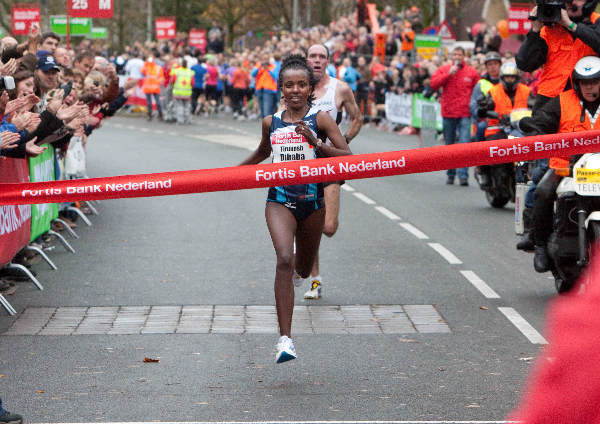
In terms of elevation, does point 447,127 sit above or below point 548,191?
below

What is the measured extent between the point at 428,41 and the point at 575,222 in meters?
27.4

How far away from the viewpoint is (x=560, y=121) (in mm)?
8930

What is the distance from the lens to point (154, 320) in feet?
28.3

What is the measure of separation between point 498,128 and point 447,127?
416 cm

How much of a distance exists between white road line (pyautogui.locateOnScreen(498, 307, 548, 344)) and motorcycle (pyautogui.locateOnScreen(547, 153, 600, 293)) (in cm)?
52

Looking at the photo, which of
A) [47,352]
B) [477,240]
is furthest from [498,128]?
[47,352]

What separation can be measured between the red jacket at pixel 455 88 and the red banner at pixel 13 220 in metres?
10.6

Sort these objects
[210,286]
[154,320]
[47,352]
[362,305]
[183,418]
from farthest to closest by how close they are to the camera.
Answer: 1. [210,286]
2. [362,305]
3. [154,320]
4. [47,352]
5. [183,418]

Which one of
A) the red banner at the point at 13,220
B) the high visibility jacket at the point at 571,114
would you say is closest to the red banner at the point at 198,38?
the red banner at the point at 13,220

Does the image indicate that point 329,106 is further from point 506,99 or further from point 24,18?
point 24,18

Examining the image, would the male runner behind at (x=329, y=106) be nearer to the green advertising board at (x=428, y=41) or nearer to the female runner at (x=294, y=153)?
the female runner at (x=294, y=153)

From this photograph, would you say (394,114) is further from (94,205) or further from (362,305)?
(362,305)

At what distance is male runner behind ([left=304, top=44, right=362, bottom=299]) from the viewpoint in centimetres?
956

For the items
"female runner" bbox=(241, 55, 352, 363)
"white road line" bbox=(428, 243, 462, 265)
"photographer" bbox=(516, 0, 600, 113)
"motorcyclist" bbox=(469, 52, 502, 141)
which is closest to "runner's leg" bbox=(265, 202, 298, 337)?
"female runner" bbox=(241, 55, 352, 363)
